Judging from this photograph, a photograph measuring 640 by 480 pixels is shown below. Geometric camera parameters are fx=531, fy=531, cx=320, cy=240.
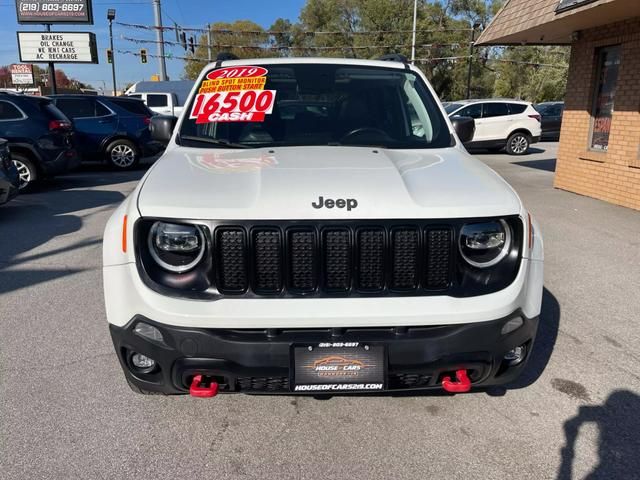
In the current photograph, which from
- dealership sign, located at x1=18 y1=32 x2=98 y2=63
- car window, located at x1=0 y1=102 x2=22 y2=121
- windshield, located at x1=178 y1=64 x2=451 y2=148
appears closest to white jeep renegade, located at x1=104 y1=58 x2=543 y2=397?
windshield, located at x1=178 y1=64 x2=451 y2=148

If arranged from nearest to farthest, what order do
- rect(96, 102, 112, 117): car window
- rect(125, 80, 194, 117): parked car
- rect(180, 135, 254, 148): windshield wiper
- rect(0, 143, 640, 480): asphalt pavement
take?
rect(0, 143, 640, 480): asphalt pavement < rect(180, 135, 254, 148): windshield wiper < rect(96, 102, 112, 117): car window < rect(125, 80, 194, 117): parked car

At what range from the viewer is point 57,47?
2211cm

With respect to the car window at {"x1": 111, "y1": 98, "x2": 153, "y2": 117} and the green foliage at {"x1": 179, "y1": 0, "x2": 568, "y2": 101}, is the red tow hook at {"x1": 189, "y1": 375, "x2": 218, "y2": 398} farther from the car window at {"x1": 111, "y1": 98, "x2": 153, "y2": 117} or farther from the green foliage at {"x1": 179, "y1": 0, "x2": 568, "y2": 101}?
the green foliage at {"x1": 179, "y1": 0, "x2": 568, "y2": 101}

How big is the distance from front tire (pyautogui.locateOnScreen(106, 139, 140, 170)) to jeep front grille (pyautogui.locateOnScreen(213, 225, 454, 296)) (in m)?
11.7

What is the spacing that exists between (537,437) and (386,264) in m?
1.25

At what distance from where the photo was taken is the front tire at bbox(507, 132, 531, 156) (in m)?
16.9

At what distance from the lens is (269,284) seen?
231cm

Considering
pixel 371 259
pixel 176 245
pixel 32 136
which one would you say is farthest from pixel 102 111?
pixel 371 259

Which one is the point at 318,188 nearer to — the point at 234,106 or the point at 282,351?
the point at 282,351

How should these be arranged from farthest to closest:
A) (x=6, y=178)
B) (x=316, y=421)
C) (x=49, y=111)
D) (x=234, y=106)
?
(x=49, y=111)
(x=6, y=178)
(x=234, y=106)
(x=316, y=421)

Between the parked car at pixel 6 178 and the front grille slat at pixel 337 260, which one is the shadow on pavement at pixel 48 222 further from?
the front grille slat at pixel 337 260

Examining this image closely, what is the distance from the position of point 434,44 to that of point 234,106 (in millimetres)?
45529

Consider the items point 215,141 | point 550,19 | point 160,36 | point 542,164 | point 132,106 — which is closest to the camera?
point 215,141

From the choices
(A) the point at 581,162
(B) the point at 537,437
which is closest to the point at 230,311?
(B) the point at 537,437
